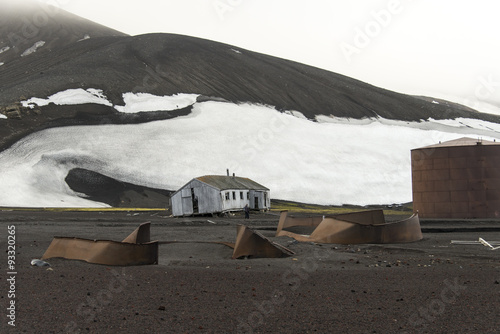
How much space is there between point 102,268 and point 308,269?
16.1 feet

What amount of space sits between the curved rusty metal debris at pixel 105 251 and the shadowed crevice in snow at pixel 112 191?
39320 millimetres

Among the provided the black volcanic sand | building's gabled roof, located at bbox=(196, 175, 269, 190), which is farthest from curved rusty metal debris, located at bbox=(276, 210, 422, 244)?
building's gabled roof, located at bbox=(196, 175, 269, 190)

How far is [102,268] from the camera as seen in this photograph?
47.0 ft

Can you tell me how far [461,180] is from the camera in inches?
1665

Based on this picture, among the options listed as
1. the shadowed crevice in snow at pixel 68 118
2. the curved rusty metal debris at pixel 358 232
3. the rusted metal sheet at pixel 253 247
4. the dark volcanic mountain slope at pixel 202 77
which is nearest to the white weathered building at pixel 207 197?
the curved rusty metal debris at pixel 358 232

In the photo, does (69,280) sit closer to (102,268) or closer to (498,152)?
(102,268)

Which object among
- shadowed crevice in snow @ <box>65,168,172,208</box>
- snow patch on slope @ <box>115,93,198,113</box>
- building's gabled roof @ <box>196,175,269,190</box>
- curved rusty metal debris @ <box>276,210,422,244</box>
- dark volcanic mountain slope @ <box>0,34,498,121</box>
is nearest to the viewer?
curved rusty metal debris @ <box>276,210,422,244</box>

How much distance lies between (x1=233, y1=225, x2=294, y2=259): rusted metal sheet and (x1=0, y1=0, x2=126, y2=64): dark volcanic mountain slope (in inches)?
4536

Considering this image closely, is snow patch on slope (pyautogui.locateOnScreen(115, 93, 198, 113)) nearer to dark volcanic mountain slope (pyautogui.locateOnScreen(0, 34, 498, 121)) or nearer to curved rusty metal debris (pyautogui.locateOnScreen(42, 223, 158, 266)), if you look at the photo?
dark volcanic mountain slope (pyautogui.locateOnScreen(0, 34, 498, 121))

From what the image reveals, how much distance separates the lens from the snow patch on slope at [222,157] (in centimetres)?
6094

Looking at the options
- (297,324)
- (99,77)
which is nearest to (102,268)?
(297,324)

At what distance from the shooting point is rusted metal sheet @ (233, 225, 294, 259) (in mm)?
17781

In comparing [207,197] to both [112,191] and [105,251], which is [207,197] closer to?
[112,191]

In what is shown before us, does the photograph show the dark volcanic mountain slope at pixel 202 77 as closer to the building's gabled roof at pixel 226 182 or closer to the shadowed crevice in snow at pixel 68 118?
the shadowed crevice in snow at pixel 68 118
